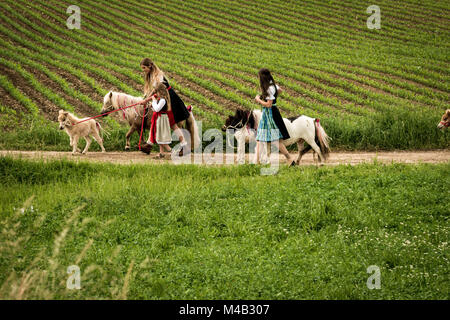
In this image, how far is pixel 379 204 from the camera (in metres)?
7.97

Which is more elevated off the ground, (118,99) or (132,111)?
(118,99)

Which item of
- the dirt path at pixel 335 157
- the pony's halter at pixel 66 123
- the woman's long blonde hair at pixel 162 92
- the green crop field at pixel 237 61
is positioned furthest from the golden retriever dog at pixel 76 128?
the woman's long blonde hair at pixel 162 92

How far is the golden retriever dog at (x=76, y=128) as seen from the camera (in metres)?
11.4

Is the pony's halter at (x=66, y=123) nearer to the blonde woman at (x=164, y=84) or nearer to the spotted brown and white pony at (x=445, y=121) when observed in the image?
the blonde woman at (x=164, y=84)

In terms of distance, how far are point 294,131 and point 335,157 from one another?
7.39 feet

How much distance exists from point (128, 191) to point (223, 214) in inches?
78.5

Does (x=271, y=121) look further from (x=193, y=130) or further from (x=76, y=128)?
(x=76, y=128)

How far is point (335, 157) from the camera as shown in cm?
1223

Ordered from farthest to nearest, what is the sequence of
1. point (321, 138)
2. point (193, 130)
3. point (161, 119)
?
1. point (193, 130)
2. point (161, 119)
3. point (321, 138)

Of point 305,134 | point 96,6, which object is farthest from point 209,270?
point 96,6

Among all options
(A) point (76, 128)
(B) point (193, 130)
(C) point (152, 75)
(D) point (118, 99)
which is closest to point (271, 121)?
(B) point (193, 130)

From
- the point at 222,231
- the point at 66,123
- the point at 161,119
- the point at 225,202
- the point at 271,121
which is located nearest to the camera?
the point at 222,231

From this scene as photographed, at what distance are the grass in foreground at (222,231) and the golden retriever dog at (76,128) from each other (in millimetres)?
1742

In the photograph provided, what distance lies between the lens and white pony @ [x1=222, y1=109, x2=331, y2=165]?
1052 cm
